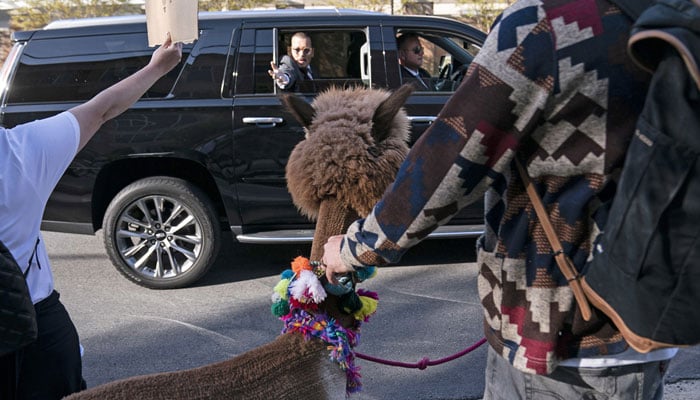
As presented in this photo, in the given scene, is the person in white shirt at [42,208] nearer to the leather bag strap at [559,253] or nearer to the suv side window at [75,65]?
the leather bag strap at [559,253]

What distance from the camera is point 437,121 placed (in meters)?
1.51

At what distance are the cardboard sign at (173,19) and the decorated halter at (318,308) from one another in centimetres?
78

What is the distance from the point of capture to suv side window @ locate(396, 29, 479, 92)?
6.28 meters

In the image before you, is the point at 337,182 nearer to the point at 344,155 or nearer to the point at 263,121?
the point at 344,155

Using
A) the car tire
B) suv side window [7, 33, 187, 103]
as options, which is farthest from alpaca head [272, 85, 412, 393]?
suv side window [7, 33, 187, 103]

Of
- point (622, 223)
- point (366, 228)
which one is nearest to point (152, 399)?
point (366, 228)

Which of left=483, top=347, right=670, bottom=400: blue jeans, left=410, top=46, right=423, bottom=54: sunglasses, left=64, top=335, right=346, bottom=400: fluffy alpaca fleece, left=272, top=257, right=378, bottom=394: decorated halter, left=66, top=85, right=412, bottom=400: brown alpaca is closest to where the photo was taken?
left=483, top=347, right=670, bottom=400: blue jeans

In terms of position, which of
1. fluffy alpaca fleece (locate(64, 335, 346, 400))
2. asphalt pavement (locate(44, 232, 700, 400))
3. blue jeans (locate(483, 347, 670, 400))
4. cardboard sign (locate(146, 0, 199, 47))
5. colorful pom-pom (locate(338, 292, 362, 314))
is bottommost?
asphalt pavement (locate(44, 232, 700, 400))

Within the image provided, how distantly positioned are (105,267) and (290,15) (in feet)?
9.18

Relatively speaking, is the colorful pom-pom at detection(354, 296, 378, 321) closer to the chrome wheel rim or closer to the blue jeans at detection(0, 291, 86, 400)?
the blue jeans at detection(0, 291, 86, 400)

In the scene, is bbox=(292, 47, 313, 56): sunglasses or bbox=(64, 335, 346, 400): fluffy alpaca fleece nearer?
bbox=(64, 335, 346, 400): fluffy alpaca fleece

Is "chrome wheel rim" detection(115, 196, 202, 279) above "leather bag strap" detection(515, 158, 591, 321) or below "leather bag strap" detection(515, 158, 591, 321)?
below

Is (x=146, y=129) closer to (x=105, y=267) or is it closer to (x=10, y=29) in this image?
(x=105, y=267)

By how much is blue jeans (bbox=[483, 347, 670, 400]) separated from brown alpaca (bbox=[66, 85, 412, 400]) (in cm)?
62
